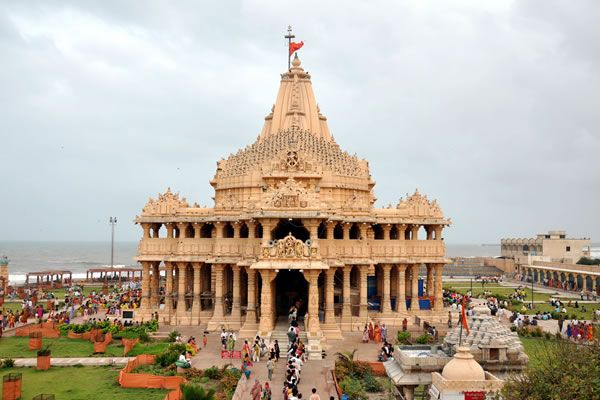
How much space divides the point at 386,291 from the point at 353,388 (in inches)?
756

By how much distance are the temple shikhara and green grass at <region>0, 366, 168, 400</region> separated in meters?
10.4

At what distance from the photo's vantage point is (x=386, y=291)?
39.8 meters

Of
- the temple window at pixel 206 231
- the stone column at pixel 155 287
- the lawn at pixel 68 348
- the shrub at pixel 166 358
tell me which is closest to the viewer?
the shrub at pixel 166 358

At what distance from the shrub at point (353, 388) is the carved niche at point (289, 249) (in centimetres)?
1014

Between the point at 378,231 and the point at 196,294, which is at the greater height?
the point at 378,231

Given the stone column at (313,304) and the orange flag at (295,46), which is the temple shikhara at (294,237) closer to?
the stone column at (313,304)

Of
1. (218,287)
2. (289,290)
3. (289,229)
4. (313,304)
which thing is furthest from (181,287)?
(313,304)

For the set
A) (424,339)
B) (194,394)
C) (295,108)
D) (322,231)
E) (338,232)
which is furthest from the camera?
(295,108)

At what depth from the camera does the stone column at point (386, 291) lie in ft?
130

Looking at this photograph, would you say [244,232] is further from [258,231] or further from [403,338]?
[403,338]

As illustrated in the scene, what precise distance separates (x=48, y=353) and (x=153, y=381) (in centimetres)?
644

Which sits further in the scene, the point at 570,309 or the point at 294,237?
the point at 570,309

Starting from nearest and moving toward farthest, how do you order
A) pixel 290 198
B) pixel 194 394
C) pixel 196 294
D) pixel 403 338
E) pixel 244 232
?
pixel 194 394, pixel 403 338, pixel 290 198, pixel 196 294, pixel 244 232

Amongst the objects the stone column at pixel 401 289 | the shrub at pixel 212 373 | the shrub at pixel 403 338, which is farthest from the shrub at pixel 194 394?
the stone column at pixel 401 289
